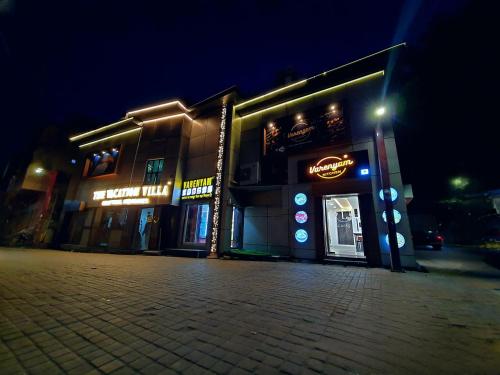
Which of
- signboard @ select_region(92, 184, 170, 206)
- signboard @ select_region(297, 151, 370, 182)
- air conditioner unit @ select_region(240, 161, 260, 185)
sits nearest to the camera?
signboard @ select_region(297, 151, 370, 182)

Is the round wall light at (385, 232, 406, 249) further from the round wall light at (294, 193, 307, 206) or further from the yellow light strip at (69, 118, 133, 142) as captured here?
the yellow light strip at (69, 118, 133, 142)

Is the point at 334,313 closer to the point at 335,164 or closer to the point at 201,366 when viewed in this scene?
the point at 201,366

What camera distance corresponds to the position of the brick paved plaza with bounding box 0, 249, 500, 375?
1.80 meters

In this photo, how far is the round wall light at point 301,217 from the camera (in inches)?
428

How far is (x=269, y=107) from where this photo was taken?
46.0 feet

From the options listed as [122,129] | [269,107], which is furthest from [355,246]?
[122,129]

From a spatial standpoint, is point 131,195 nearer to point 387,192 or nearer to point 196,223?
point 196,223

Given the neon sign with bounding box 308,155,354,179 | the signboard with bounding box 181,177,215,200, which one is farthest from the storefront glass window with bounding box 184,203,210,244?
the neon sign with bounding box 308,155,354,179

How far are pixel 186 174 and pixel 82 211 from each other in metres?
11.4

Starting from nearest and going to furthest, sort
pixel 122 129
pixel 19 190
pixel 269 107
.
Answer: pixel 269 107
pixel 122 129
pixel 19 190

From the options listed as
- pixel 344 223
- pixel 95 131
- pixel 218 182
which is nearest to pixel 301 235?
pixel 218 182

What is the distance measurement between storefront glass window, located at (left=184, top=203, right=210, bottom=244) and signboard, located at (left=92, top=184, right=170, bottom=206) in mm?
2176

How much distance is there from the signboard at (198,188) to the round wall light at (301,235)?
19.9 feet

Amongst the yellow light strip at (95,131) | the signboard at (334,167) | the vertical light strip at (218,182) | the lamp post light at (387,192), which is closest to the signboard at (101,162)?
the yellow light strip at (95,131)
